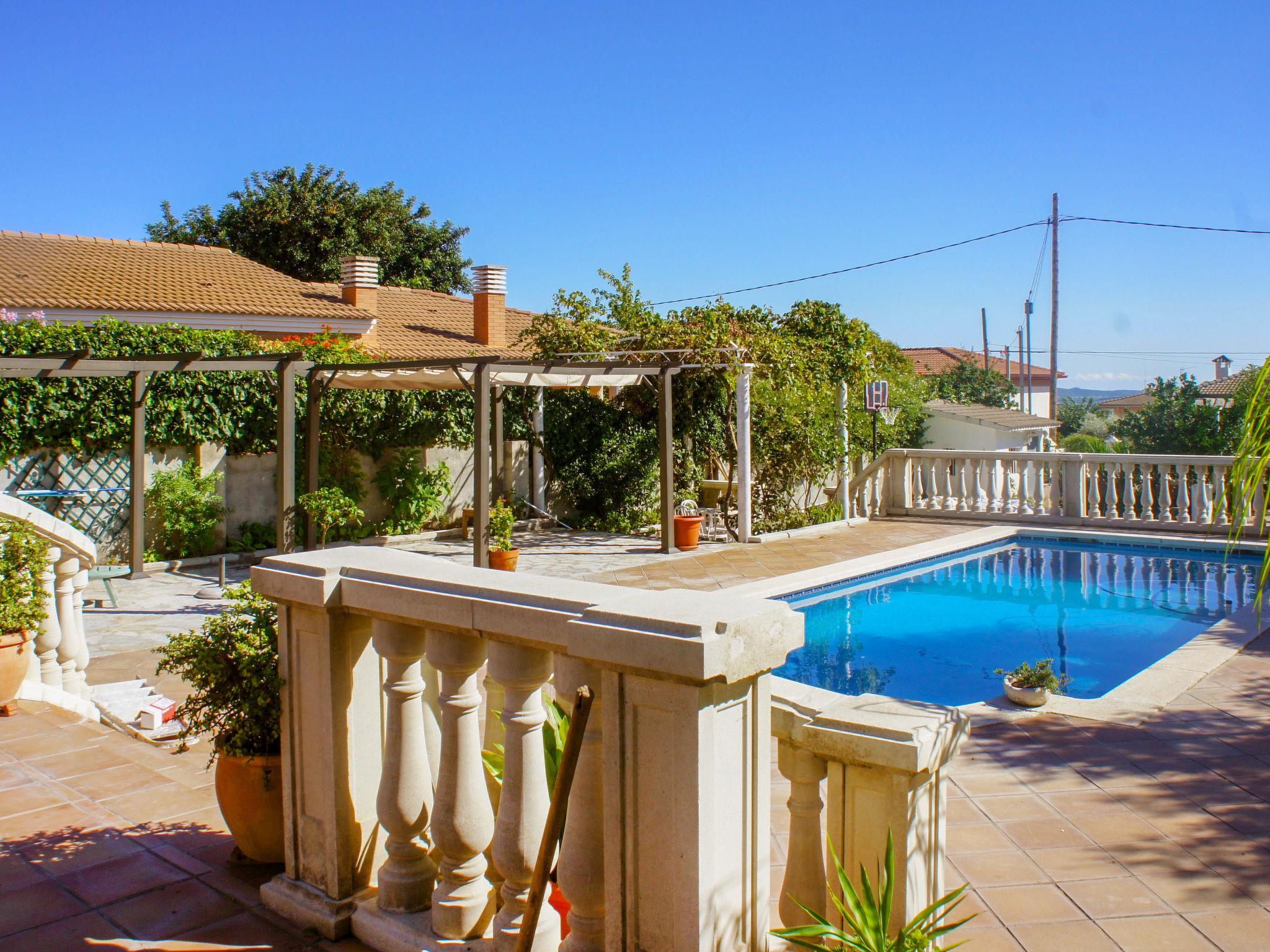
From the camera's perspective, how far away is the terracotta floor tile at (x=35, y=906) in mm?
2688

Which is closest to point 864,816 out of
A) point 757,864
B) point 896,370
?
point 757,864

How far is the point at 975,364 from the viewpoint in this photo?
146 feet

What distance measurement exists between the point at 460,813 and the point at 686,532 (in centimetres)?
1095

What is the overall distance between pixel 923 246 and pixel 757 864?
24756mm

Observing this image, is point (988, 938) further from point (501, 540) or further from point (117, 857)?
point (501, 540)

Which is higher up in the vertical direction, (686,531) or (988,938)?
(686,531)

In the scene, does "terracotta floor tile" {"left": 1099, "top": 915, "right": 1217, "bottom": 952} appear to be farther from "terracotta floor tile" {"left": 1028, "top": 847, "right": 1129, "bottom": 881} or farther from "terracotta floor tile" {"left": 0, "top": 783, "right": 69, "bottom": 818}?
"terracotta floor tile" {"left": 0, "top": 783, "right": 69, "bottom": 818}

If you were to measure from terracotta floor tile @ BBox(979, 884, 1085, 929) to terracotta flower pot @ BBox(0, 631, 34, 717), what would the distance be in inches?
184

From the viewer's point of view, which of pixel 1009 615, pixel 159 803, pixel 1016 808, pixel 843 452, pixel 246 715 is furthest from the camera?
pixel 843 452

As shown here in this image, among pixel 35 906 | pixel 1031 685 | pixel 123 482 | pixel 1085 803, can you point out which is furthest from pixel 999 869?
pixel 123 482

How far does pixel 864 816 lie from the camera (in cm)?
213

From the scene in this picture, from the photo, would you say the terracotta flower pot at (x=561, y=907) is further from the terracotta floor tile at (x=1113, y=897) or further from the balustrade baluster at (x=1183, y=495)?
the balustrade baluster at (x=1183, y=495)

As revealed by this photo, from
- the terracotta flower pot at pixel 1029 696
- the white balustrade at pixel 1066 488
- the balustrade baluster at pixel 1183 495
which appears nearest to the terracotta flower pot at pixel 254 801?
the terracotta flower pot at pixel 1029 696

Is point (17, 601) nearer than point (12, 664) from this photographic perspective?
No
